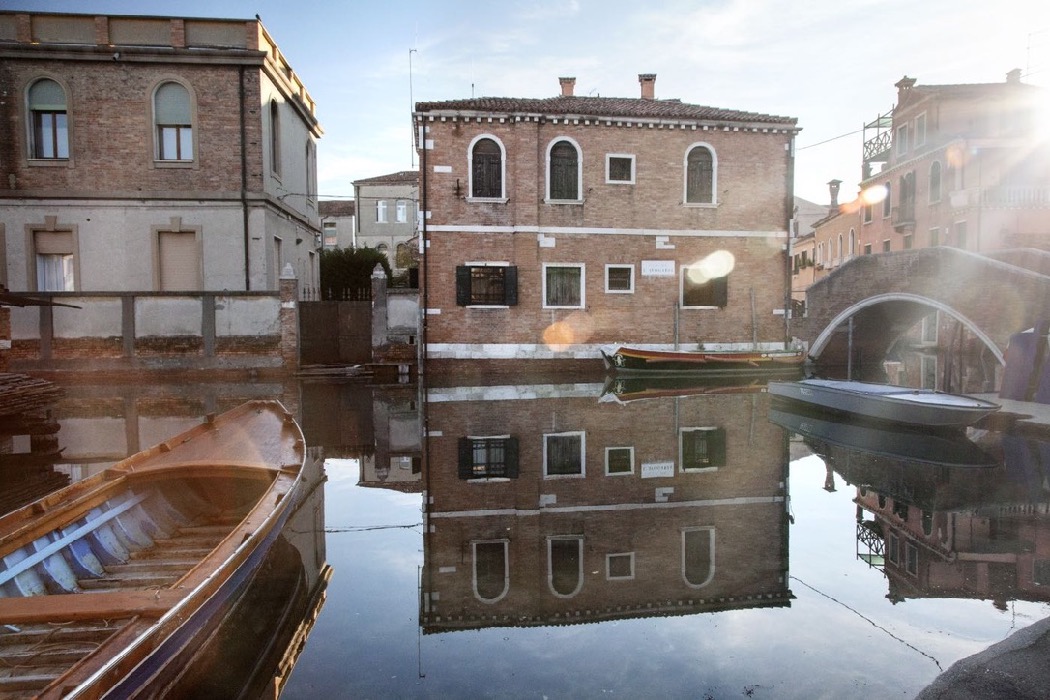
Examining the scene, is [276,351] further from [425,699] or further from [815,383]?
[425,699]

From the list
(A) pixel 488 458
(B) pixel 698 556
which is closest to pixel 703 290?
(A) pixel 488 458

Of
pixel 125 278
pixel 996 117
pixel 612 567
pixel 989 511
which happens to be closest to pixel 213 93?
pixel 125 278

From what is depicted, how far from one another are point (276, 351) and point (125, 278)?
500 cm

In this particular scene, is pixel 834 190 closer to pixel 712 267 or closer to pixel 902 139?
pixel 902 139

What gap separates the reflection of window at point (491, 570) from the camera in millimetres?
4477

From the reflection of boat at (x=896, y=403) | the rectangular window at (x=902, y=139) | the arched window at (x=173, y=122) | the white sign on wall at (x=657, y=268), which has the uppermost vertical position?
the rectangular window at (x=902, y=139)

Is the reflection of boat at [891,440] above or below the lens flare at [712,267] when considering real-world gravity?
below

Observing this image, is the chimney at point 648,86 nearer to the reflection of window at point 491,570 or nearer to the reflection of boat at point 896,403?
the reflection of boat at point 896,403

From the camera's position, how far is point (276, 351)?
17312 mm

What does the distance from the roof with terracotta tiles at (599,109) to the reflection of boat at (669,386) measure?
303 inches

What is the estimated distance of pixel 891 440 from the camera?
390 inches

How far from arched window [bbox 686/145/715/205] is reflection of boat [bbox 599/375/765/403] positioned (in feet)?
18.3

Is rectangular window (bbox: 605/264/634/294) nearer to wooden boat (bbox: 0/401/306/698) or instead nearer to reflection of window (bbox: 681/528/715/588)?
wooden boat (bbox: 0/401/306/698)

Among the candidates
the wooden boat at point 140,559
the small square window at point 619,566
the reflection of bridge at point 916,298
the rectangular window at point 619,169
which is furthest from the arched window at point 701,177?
the small square window at point 619,566
